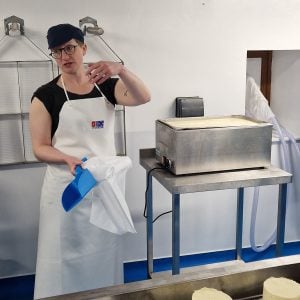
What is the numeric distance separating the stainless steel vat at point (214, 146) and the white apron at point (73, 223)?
321 mm

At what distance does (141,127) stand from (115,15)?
0.64 m

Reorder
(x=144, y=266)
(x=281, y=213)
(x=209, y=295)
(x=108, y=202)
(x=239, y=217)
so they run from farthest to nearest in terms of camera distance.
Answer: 1. (x=144, y=266)
2. (x=239, y=217)
3. (x=281, y=213)
4. (x=108, y=202)
5. (x=209, y=295)

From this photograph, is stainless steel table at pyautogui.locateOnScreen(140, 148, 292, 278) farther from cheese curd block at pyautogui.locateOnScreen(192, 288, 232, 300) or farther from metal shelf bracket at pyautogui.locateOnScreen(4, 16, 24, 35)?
metal shelf bracket at pyautogui.locateOnScreen(4, 16, 24, 35)

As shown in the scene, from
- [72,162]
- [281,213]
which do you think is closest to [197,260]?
[281,213]

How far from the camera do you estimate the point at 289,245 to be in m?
2.86

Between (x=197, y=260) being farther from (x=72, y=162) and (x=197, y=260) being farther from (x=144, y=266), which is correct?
(x=72, y=162)

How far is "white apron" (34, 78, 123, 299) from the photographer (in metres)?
1.82

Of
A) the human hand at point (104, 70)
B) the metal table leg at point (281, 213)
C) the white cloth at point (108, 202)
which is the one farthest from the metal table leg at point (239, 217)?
the human hand at point (104, 70)

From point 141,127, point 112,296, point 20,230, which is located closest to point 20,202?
point 20,230

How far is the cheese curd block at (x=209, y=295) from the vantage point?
897mm

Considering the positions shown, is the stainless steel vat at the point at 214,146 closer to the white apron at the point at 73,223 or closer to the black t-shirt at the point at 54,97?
the white apron at the point at 73,223

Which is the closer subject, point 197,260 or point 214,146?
point 214,146

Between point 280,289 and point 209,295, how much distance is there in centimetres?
16

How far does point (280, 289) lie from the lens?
92cm
